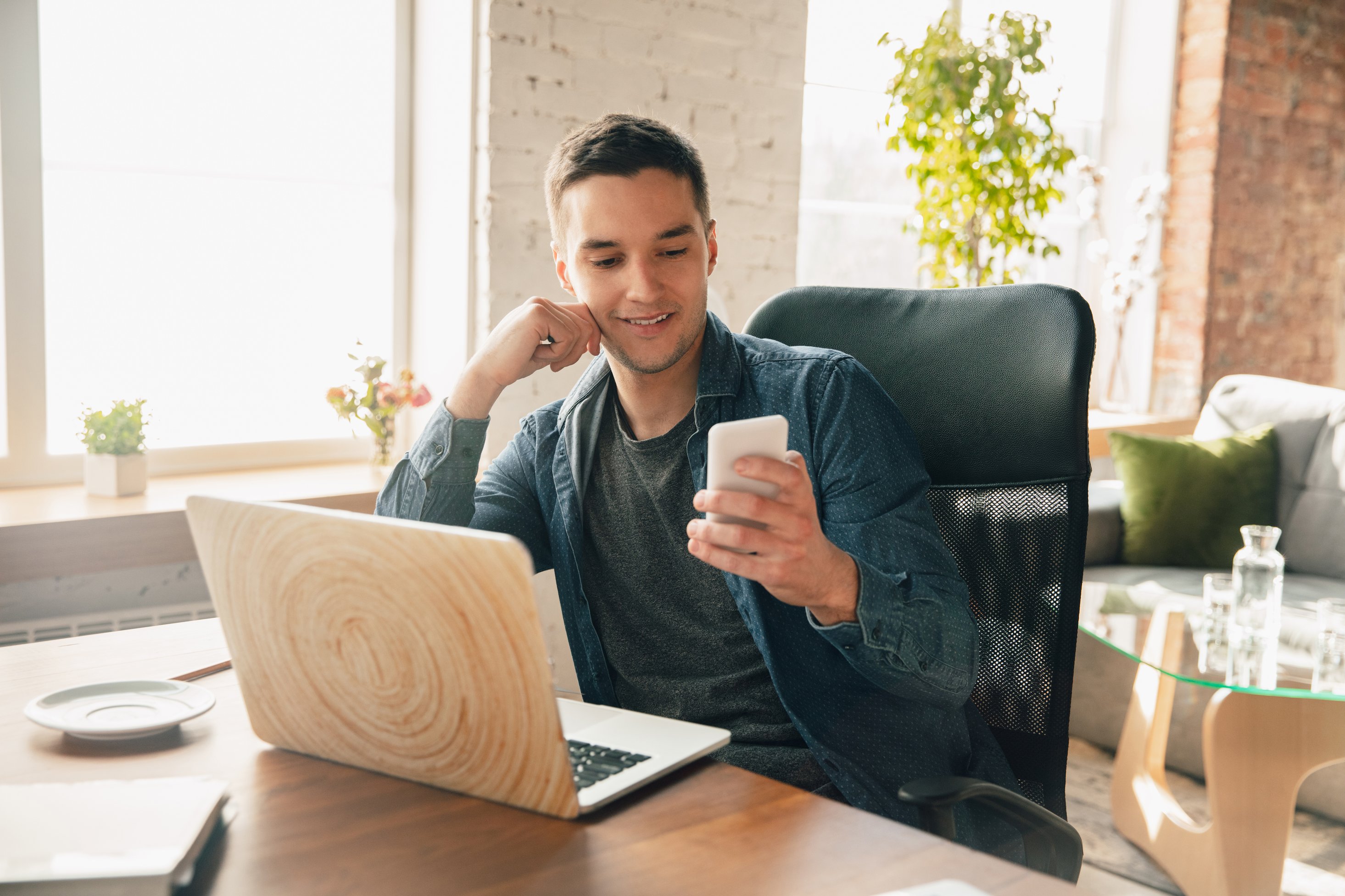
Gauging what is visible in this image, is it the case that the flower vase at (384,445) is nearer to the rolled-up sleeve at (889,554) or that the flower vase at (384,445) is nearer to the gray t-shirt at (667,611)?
the gray t-shirt at (667,611)

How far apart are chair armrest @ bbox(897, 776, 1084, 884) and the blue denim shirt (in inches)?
5.4

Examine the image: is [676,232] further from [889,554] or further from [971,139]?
[971,139]

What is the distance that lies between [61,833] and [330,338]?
2.08 meters

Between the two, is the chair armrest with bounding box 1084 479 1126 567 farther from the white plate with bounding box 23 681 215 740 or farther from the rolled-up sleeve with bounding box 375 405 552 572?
the white plate with bounding box 23 681 215 740

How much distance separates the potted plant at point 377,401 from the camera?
2.49 m

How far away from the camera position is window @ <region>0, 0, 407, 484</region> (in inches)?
90.2

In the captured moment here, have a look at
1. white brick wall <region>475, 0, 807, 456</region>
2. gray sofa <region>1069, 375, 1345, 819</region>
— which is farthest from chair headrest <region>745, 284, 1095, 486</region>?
gray sofa <region>1069, 375, 1345, 819</region>

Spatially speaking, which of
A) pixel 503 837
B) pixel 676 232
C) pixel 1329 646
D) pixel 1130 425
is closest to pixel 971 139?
pixel 1130 425

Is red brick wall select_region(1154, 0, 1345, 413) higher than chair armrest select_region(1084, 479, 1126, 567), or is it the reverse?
red brick wall select_region(1154, 0, 1345, 413)

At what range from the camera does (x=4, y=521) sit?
1957mm

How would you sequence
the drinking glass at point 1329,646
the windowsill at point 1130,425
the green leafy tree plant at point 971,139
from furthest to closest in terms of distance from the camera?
the windowsill at point 1130,425 → the green leafy tree plant at point 971,139 → the drinking glass at point 1329,646

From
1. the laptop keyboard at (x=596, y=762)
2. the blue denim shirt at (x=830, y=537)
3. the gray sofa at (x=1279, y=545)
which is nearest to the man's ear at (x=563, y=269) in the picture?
the blue denim shirt at (x=830, y=537)

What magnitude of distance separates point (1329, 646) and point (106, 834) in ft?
6.14

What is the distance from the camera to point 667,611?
53.4 inches
